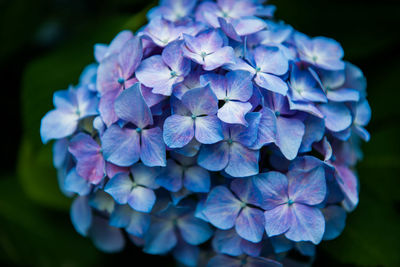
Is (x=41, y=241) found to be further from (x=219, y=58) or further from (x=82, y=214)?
(x=219, y=58)

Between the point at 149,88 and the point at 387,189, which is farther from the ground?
the point at 149,88

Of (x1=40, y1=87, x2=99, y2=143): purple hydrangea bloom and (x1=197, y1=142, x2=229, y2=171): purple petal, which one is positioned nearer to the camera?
(x1=197, y1=142, x2=229, y2=171): purple petal

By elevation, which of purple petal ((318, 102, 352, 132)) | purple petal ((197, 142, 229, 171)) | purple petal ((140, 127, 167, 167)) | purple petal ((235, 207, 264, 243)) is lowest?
purple petal ((235, 207, 264, 243))

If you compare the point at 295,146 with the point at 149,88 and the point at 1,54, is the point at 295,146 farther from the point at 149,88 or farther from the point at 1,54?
the point at 1,54

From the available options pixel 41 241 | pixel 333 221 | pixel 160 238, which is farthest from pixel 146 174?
pixel 41 241

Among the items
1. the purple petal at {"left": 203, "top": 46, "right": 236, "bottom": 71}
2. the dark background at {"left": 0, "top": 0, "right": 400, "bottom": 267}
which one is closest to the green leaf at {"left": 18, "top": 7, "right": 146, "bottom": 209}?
the dark background at {"left": 0, "top": 0, "right": 400, "bottom": 267}

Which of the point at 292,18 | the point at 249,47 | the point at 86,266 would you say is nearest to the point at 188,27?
the point at 249,47

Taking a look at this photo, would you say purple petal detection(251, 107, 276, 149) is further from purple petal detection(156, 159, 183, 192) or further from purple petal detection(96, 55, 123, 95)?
purple petal detection(96, 55, 123, 95)
